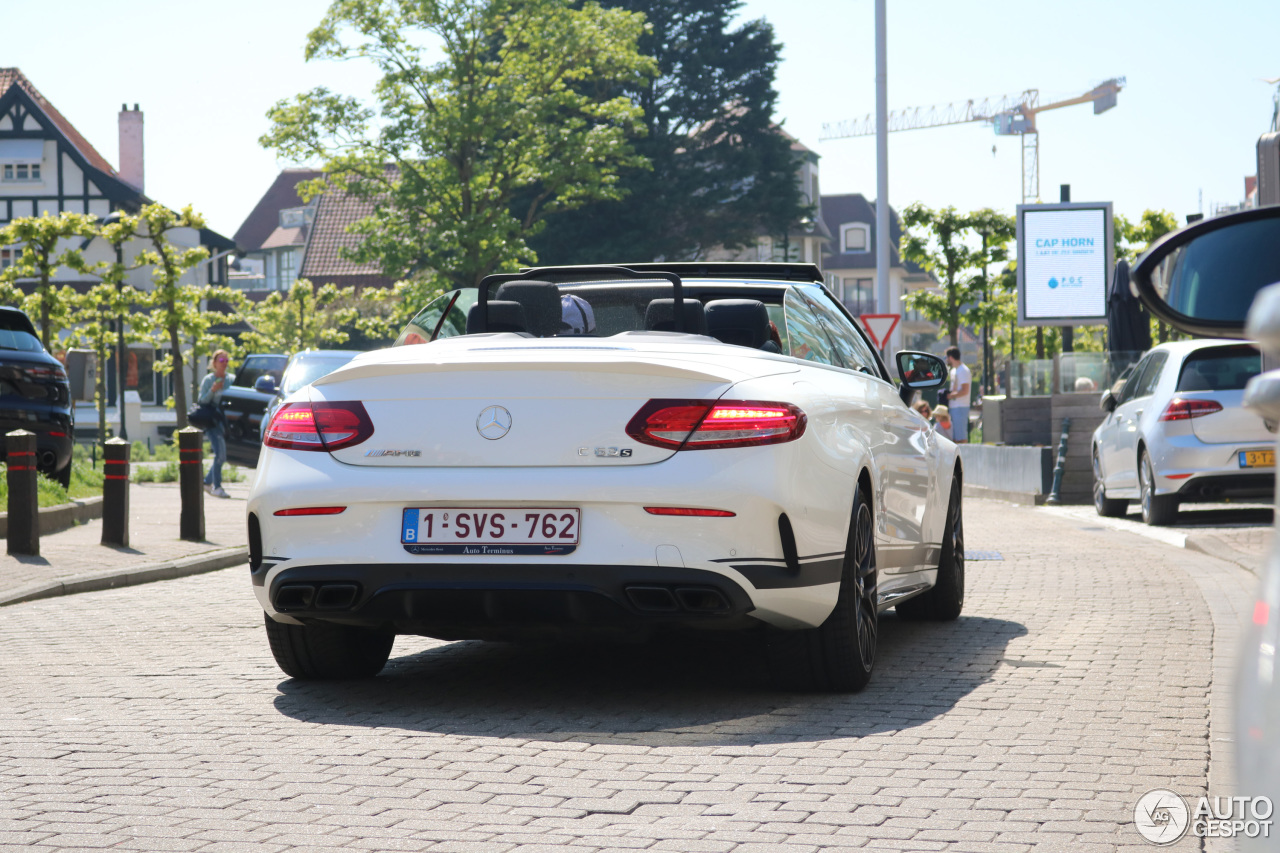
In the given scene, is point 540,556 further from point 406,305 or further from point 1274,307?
point 406,305

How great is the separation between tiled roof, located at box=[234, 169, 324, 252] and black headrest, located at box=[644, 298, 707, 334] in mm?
111124

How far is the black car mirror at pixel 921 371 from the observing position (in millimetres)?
8234

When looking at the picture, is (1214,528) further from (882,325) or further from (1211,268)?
(1211,268)

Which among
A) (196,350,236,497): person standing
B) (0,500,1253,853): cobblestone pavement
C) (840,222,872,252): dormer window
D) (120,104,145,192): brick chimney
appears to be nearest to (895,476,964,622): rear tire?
(0,500,1253,853): cobblestone pavement

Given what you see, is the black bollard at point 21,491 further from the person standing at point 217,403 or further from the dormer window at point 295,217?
the dormer window at point 295,217

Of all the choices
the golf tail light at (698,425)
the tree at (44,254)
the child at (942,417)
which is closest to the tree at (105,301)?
the tree at (44,254)

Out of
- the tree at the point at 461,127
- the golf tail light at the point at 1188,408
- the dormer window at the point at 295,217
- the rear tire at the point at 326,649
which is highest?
the dormer window at the point at 295,217

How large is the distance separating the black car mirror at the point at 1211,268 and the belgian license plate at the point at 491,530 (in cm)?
241

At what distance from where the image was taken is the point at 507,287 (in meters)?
6.57

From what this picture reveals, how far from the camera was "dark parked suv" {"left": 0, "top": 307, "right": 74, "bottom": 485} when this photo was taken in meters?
14.8

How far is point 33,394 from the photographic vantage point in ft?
49.3

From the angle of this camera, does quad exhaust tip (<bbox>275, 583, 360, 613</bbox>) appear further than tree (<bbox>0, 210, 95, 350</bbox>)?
No

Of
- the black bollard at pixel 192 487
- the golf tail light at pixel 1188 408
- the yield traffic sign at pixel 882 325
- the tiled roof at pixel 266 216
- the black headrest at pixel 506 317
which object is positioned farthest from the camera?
the tiled roof at pixel 266 216

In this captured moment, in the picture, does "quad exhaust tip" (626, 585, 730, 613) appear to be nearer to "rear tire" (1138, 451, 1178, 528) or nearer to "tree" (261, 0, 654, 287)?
"rear tire" (1138, 451, 1178, 528)
